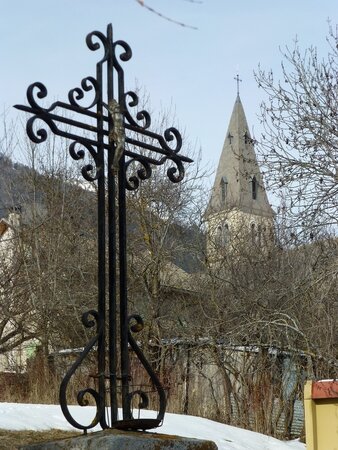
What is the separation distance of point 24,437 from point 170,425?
2183 millimetres

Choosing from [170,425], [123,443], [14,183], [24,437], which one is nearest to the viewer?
[123,443]

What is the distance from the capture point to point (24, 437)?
23.1 feet

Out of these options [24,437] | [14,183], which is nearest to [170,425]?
[24,437]

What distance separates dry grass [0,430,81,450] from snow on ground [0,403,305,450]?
0.61 ft

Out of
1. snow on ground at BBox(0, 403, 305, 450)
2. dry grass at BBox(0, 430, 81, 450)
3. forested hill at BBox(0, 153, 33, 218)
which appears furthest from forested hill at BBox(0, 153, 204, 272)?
dry grass at BBox(0, 430, 81, 450)

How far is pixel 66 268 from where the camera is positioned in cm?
1858

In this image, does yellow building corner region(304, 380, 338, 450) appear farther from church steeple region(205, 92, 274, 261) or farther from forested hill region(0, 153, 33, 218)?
forested hill region(0, 153, 33, 218)

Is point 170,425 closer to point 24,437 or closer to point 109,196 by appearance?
point 24,437

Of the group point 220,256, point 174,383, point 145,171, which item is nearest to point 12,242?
point 220,256

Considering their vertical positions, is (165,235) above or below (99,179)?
above

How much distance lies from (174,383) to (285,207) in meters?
4.93

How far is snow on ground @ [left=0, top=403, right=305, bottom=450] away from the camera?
7781mm

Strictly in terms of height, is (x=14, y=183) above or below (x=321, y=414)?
above

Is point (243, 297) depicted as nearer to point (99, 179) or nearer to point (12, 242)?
point (12, 242)
